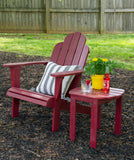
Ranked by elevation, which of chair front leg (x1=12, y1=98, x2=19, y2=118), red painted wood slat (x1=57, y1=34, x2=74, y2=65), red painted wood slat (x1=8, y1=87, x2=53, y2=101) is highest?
red painted wood slat (x1=57, y1=34, x2=74, y2=65)

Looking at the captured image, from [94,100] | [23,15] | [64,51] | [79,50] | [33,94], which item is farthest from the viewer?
[23,15]

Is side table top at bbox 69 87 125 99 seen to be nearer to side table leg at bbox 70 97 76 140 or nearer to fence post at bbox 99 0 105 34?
side table leg at bbox 70 97 76 140

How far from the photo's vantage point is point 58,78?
266cm

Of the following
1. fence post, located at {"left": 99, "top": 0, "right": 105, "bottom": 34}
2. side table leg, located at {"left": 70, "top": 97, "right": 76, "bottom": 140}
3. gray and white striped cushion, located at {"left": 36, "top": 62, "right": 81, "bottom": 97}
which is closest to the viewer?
side table leg, located at {"left": 70, "top": 97, "right": 76, "bottom": 140}

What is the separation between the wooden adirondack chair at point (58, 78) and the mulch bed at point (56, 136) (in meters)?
0.16

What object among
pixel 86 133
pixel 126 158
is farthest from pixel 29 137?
pixel 126 158

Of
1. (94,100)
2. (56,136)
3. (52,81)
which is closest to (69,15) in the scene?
(52,81)

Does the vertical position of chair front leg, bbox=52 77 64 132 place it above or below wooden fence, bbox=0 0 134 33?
below

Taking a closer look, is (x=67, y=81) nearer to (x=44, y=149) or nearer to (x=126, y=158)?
(x=44, y=149)

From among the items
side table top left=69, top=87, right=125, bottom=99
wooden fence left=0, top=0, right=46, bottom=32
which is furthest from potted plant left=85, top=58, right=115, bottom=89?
wooden fence left=0, top=0, right=46, bottom=32

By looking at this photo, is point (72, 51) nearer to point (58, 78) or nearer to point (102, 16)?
point (58, 78)

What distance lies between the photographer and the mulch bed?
93.4 inches

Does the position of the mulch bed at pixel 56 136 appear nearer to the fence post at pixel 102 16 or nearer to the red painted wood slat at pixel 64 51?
the red painted wood slat at pixel 64 51

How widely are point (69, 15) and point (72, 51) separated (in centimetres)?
629
